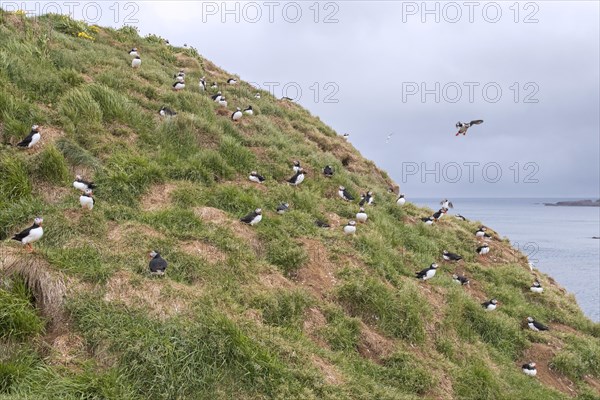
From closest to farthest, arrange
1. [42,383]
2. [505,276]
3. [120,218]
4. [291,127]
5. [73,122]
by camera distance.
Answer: [42,383] < [120,218] < [73,122] < [505,276] < [291,127]

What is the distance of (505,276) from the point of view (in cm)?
1727

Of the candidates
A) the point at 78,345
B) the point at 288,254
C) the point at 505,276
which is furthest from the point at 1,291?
the point at 505,276

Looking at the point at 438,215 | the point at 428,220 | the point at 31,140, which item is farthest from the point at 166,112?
the point at 438,215

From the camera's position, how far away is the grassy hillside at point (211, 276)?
24.5 feet

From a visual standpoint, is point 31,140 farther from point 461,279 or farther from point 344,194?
point 461,279

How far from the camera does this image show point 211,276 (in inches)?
376

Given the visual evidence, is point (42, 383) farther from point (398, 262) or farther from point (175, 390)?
point (398, 262)

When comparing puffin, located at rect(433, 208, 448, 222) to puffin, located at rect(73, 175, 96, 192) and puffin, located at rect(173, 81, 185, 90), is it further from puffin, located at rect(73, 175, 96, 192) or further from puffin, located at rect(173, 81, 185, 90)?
puffin, located at rect(73, 175, 96, 192)

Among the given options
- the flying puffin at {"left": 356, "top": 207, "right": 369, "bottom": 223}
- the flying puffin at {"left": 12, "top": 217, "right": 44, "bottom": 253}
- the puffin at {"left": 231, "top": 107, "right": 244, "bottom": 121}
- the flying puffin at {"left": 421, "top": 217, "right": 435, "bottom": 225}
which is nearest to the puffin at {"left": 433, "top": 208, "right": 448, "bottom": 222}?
the flying puffin at {"left": 421, "top": 217, "right": 435, "bottom": 225}

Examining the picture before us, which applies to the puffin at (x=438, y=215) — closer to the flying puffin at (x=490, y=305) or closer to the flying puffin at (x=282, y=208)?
the flying puffin at (x=490, y=305)

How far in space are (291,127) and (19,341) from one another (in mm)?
15824

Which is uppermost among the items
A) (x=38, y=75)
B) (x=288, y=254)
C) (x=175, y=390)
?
(x=38, y=75)

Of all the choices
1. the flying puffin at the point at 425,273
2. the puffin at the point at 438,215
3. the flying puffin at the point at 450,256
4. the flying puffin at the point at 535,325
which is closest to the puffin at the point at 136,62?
the puffin at the point at 438,215

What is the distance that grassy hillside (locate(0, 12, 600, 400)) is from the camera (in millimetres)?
7457
